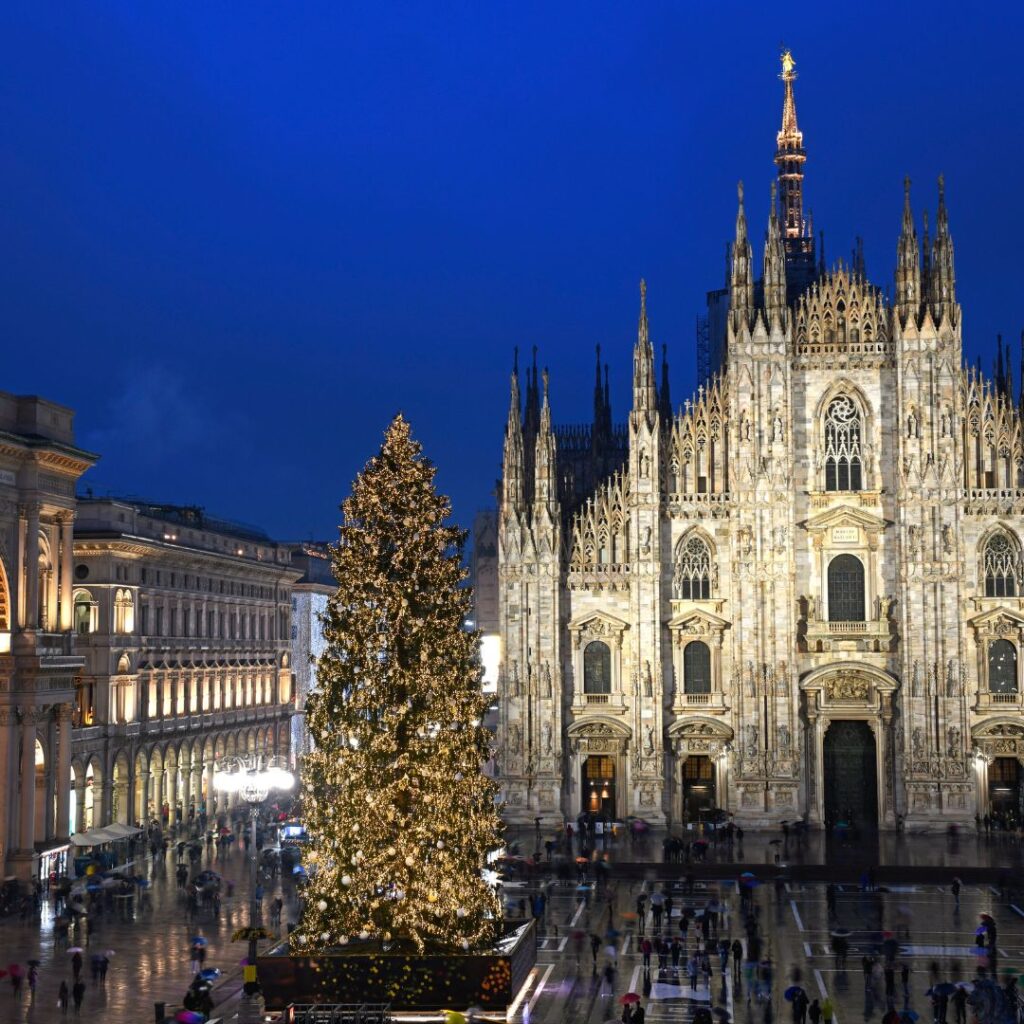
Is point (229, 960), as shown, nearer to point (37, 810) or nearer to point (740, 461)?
point (37, 810)

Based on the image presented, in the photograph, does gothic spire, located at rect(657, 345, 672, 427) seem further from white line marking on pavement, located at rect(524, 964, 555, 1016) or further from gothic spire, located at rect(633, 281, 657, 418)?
white line marking on pavement, located at rect(524, 964, 555, 1016)

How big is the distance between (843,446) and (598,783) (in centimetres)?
1837

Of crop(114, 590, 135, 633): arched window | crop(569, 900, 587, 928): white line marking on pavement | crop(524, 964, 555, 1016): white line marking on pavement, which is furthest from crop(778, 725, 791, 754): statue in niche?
crop(114, 590, 135, 633): arched window

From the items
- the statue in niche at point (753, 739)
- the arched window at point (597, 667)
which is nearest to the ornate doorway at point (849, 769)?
the statue in niche at point (753, 739)

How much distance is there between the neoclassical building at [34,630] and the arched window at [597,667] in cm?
2252

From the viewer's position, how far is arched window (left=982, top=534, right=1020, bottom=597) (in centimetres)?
6469

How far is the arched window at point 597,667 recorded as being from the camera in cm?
6706

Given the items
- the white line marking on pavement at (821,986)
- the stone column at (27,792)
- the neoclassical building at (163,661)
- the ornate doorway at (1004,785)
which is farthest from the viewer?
the neoclassical building at (163,661)

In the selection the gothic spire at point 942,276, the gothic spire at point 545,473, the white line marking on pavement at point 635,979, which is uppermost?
the gothic spire at point 942,276

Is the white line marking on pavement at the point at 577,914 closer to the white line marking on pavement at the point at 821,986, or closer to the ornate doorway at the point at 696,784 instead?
the white line marking on pavement at the point at 821,986

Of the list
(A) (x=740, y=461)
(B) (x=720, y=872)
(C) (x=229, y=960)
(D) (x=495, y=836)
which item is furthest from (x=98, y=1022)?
(A) (x=740, y=461)

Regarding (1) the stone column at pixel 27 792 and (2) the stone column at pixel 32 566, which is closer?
(1) the stone column at pixel 27 792

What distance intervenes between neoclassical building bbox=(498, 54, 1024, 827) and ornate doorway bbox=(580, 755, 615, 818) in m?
0.09

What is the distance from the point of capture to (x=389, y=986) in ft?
104
